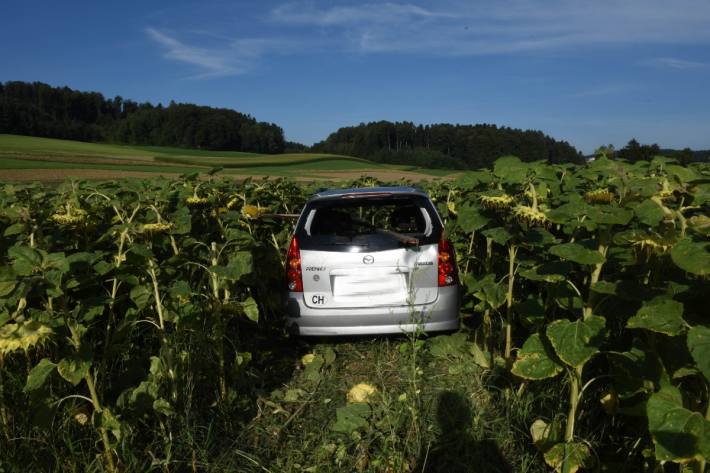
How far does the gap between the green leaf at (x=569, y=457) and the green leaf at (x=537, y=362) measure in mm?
420

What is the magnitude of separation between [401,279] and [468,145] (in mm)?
72740

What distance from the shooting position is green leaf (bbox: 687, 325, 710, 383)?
5.23ft

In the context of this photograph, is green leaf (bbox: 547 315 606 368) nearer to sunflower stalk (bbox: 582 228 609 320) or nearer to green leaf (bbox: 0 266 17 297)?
sunflower stalk (bbox: 582 228 609 320)

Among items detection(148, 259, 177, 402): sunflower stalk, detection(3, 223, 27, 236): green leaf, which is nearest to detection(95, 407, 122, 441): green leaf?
detection(148, 259, 177, 402): sunflower stalk

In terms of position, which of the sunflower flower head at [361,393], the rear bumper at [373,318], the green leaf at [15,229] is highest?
the green leaf at [15,229]

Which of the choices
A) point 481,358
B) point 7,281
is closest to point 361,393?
point 481,358

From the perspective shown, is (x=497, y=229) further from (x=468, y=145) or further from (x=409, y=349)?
(x=468, y=145)

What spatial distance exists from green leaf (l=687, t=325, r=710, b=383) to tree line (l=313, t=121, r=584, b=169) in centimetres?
4731

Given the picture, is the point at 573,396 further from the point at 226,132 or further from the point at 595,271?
the point at 226,132

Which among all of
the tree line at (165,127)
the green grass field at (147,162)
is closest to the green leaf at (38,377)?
the green grass field at (147,162)

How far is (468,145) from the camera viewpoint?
2891 inches

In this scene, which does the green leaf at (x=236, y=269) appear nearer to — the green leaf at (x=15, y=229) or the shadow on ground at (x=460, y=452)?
the green leaf at (x=15, y=229)

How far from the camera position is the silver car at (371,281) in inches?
157

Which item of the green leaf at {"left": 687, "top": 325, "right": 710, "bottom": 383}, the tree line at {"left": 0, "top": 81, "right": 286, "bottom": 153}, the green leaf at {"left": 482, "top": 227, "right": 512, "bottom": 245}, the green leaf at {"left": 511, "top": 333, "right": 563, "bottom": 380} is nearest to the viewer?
the green leaf at {"left": 687, "top": 325, "right": 710, "bottom": 383}
